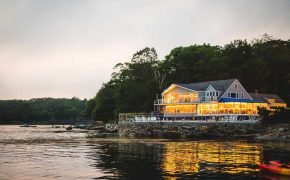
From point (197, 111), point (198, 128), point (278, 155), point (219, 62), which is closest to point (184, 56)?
point (219, 62)

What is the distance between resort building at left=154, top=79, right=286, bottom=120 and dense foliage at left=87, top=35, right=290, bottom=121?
11779 mm

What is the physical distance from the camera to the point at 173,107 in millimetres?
83188

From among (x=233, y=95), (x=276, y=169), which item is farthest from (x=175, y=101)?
(x=276, y=169)

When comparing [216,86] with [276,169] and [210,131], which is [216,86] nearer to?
[210,131]

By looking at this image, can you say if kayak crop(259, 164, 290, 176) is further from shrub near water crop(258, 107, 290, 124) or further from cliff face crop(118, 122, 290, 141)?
shrub near water crop(258, 107, 290, 124)

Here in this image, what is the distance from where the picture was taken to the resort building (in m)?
74.4

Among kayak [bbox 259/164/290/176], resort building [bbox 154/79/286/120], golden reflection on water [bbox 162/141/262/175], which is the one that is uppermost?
resort building [bbox 154/79/286/120]

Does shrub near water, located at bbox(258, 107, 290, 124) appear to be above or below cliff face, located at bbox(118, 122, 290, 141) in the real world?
above

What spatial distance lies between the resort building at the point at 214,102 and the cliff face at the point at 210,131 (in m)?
6.08

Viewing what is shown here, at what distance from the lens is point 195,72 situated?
109812 mm

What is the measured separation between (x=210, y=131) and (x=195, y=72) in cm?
4752

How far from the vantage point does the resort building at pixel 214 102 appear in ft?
244

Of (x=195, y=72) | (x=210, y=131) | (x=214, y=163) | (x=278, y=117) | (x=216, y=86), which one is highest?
(x=195, y=72)

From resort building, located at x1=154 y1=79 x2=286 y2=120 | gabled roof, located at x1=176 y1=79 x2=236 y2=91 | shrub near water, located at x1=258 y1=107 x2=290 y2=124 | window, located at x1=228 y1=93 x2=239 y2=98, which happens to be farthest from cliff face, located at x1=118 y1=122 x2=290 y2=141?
window, located at x1=228 y1=93 x2=239 y2=98
